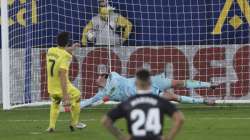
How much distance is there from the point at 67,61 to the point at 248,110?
5819mm

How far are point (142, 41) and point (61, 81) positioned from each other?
22.3 feet

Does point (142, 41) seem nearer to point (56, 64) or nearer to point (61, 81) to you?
point (56, 64)

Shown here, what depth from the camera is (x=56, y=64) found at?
13.9m

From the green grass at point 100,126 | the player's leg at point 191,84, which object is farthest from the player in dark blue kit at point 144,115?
the player's leg at point 191,84

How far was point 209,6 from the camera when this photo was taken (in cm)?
2012

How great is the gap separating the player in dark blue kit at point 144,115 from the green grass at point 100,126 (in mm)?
5245

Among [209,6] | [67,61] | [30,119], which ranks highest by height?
[209,6]

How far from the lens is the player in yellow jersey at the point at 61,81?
1367cm

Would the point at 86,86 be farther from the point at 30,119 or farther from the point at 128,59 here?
the point at 30,119

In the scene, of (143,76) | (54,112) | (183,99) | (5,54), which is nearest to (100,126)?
(54,112)

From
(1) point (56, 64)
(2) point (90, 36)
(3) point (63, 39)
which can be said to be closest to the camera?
(3) point (63, 39)

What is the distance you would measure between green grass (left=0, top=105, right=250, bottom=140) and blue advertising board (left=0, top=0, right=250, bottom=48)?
69.2 inches

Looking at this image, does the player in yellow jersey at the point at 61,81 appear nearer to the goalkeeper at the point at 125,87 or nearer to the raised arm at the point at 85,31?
the goalkeeper at the point at 125,87

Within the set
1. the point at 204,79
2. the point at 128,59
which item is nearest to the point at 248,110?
the point at 204,79
